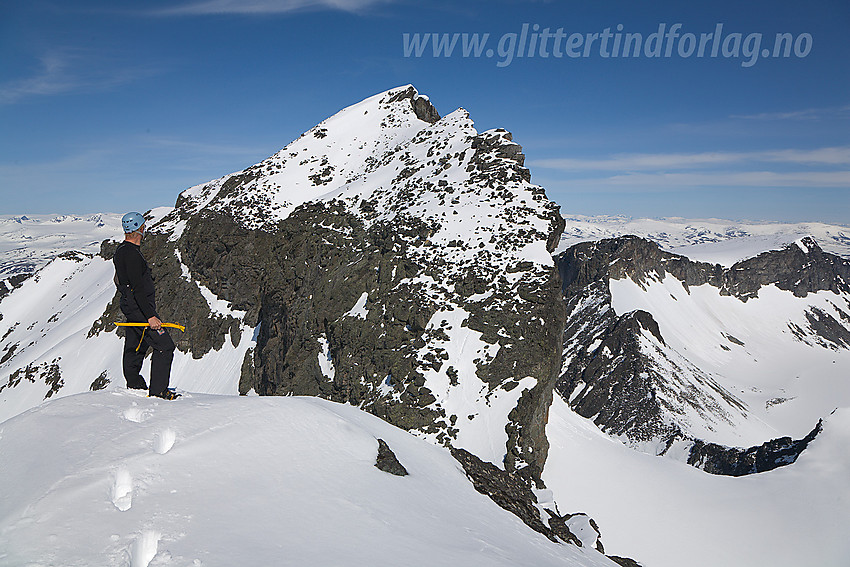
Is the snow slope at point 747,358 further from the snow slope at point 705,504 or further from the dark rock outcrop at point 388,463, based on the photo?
the dark rock outcrop at point 388,463

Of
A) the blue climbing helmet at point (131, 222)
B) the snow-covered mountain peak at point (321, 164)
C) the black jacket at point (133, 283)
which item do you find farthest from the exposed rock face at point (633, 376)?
the blue climbing helmet at point (131, 222)

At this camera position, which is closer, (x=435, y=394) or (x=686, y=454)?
(x=435, y=394)

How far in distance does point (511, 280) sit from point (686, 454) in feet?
195

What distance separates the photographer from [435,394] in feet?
93.1

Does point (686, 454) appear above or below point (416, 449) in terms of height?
below

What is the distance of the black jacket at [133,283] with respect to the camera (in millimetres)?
8953

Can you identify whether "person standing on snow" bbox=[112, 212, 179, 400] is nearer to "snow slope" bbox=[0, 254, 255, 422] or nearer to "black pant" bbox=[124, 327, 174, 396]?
"black pant" bbox=[124, 327, 174, 396]

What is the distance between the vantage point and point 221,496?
6.17 meters

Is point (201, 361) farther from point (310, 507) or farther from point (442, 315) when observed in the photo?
point (310, 507)

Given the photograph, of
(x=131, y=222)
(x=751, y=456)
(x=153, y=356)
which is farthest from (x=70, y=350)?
(x=751, y=456)

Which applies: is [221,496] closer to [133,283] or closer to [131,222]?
[133,283]

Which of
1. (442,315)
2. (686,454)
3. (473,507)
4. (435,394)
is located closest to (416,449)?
(473,507)

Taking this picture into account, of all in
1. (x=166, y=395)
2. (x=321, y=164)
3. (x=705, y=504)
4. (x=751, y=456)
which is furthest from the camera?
(x=321, y=164)

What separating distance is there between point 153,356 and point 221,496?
14.5 ft
